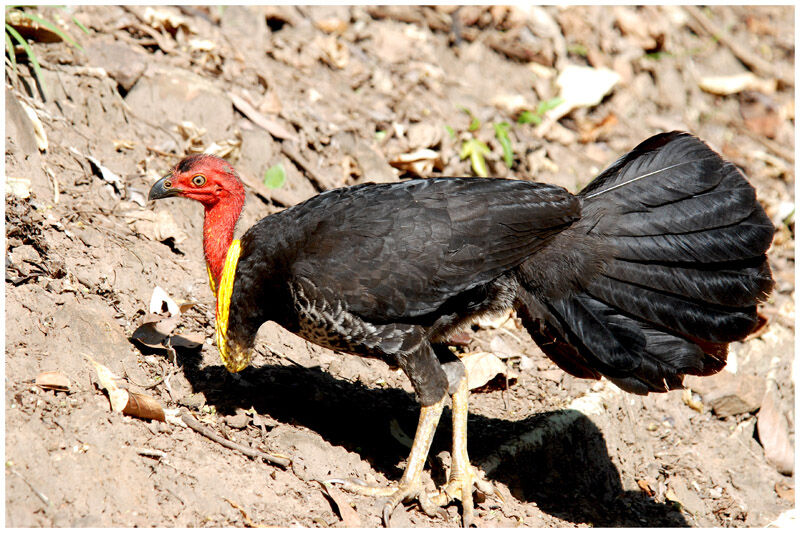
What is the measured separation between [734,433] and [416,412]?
2414mm

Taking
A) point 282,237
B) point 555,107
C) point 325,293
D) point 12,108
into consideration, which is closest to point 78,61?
point 12,108

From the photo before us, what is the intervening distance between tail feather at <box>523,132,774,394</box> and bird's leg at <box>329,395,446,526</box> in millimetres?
814

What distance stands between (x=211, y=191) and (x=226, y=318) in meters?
0.75

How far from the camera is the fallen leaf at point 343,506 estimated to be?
368 centimetres

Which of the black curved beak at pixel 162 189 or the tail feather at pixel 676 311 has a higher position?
the black curved beak at pixel 162 189

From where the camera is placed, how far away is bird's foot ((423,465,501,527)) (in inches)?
160

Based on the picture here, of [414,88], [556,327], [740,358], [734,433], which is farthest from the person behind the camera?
[414,88]

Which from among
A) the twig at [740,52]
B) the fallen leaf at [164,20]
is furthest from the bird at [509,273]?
the twig at [740,52]

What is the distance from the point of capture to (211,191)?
14.3 feet

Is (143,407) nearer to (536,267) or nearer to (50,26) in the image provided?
(536,267)

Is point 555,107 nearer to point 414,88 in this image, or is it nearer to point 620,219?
point 414,88

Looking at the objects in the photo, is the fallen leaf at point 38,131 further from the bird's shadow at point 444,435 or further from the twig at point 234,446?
the twig at point 234,446

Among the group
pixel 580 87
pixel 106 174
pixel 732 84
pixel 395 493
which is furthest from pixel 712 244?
pixel 732 84

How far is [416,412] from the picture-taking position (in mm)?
4828
